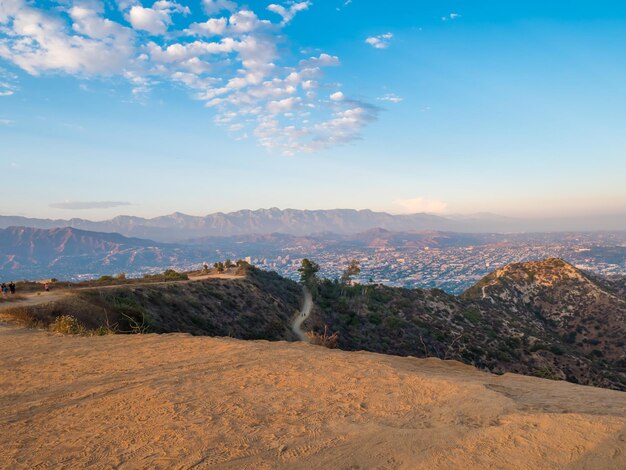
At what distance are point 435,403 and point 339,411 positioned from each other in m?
2.35

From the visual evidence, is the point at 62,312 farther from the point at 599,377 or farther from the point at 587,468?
the point at 599,377

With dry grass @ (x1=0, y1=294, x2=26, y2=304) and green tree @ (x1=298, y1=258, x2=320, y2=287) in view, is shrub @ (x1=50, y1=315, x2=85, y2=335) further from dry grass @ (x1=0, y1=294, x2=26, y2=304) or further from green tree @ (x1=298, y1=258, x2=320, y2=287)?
green tree @ (x1=298, y1=258, x2=320, y2=287)

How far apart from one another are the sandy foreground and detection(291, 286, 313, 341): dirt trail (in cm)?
2966

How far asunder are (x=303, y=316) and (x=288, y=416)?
45.9 metres

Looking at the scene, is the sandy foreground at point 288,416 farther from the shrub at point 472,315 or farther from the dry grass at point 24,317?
the shrub at point 472,315

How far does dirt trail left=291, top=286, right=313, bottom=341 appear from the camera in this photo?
138 feet

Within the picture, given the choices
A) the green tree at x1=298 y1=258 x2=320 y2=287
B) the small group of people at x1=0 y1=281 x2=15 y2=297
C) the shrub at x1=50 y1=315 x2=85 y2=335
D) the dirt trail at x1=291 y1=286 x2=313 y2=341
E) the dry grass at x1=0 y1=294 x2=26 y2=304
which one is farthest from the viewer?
the green tree at x1=298 y1=258 x2=320 y2=287

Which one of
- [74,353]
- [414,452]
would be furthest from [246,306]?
[414,452]

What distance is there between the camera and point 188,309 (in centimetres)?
3419

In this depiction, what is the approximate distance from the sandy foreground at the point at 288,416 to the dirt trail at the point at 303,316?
29655 millimetres

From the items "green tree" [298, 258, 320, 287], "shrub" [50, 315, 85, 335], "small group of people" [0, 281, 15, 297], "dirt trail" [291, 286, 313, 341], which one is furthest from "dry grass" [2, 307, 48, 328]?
"green tree" [298, 258, 320, 287]

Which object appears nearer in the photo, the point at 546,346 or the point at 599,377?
the point at 599,377

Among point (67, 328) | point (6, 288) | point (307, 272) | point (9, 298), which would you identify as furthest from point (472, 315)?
point (6, 288)

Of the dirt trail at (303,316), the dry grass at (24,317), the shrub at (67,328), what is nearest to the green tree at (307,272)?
the dirt trail at (303,316)
